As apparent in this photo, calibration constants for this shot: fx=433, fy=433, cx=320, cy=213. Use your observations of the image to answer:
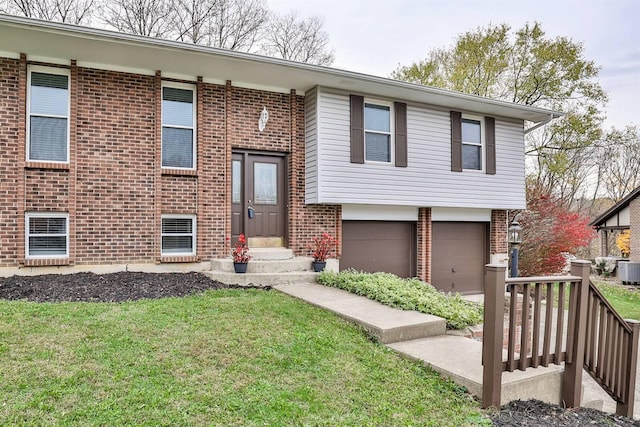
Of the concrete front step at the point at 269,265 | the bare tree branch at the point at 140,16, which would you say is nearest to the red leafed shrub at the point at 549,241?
the concrete front step at the point at 269,265

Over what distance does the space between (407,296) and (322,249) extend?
2.78 meters

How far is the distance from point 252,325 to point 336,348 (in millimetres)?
1001

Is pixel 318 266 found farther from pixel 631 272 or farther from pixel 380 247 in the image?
pixel 631 272

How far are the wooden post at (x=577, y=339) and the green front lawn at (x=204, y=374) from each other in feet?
3.65

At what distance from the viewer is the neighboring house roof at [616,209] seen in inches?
742

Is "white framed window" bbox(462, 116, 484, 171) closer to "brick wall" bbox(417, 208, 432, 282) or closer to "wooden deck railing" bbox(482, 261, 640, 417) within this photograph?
"brick wall" bbox(417, 208, 432, 282)

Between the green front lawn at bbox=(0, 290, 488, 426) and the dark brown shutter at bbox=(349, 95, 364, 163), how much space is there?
4.68 m

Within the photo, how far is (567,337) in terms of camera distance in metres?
Answer: 3.99

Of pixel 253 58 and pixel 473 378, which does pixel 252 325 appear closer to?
pixel 473 378

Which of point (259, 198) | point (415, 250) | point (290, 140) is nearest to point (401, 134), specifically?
point (290, 140)

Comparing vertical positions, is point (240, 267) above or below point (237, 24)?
below

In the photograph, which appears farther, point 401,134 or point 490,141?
point 490,141

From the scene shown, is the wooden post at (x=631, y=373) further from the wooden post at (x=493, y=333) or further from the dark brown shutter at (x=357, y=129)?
the dark brown shutter at (x=357, y=129)

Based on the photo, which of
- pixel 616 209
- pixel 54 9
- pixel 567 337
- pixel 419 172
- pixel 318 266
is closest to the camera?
pixel 567 337
